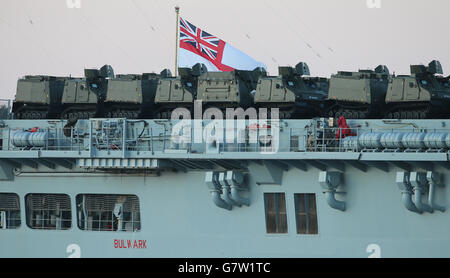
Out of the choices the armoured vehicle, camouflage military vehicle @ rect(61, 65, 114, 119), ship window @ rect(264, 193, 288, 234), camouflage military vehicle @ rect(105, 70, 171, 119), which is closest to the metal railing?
ship window @ rect(264, 193, 288, 234)

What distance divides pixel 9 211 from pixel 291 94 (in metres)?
11.2

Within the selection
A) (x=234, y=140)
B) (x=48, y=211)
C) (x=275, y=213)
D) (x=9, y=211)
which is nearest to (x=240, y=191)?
(x=275, y=213)

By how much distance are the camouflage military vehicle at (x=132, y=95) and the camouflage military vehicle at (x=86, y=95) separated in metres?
0.47

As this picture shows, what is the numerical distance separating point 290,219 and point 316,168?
188cm

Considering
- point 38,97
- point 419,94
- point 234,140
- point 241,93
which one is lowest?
point 234,140

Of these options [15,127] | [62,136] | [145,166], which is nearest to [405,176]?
[145,166]

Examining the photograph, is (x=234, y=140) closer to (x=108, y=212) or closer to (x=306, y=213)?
(x=306, y=213)

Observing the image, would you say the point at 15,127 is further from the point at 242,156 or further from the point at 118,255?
the point at 242,156

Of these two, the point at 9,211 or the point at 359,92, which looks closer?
the point at 359,92

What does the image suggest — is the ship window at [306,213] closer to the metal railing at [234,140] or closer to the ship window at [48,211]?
the metal railing at [234,140]

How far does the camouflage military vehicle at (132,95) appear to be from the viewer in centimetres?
3403

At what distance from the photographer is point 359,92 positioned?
31.1 m

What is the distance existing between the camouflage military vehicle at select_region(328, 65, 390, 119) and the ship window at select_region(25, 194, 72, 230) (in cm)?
1020

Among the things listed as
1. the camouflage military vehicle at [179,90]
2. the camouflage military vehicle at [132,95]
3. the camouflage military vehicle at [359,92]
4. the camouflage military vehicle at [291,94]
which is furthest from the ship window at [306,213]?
the camouflage military vehicle at [132,95]
